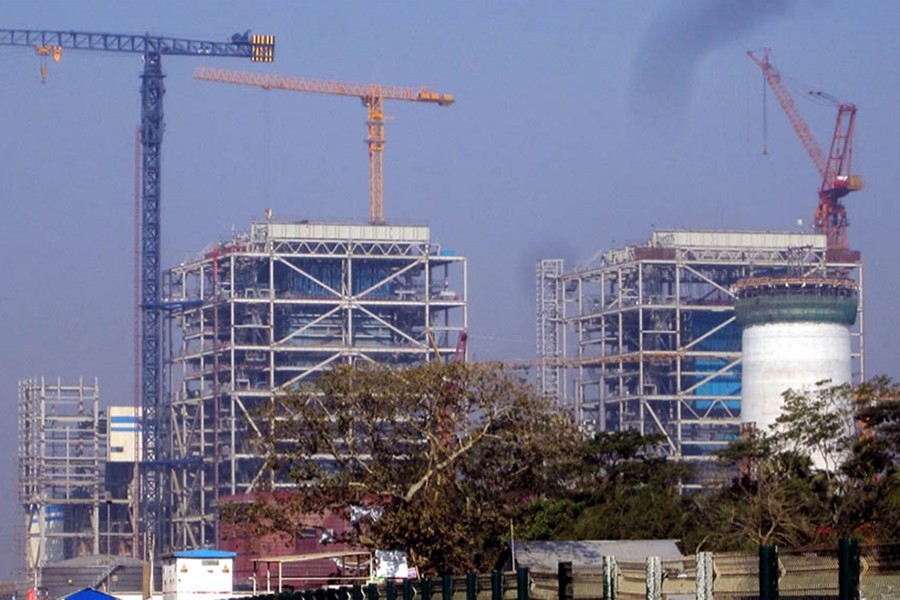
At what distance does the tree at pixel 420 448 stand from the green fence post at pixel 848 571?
47265mm

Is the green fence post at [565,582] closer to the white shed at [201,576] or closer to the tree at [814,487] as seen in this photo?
the tree at [814,487]

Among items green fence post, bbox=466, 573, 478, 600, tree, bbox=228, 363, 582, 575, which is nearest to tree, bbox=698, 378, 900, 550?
tree, bbox=228, 363, 582, 575

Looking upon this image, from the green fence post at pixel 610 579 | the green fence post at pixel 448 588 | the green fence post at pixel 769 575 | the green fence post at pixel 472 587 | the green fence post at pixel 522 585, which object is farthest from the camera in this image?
the green fence post at pixel 448 588

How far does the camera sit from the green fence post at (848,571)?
1494 cm

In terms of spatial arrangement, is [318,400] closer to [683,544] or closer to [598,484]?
[683,544]

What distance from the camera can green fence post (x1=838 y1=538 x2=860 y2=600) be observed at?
49.0 ft

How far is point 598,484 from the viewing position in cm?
11456

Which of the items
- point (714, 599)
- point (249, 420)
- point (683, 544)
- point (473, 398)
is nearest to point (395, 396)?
point (473, 398)

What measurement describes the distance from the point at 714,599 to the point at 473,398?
46929mm

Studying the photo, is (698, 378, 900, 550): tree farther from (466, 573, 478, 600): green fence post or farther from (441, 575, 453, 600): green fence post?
(466, 573, 478, 600): green fence post

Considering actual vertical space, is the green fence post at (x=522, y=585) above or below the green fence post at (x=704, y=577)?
below

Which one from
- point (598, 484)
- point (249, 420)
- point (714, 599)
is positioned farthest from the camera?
point (598, 484)

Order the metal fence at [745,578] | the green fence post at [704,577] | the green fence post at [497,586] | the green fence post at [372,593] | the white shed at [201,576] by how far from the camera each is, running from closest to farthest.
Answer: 1. the metal fence at [745,578]
2. the green fence post at [704,577]
3. the green fence post at [497,586]
4. the green fence post at [372,593]
5. the white shed at [201,576]

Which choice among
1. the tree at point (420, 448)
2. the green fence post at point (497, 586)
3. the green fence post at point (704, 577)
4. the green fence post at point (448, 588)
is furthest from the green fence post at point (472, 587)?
the tree at point (420, 448)
